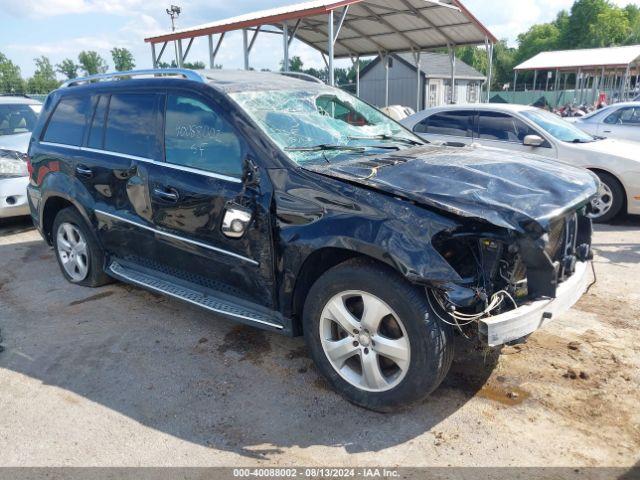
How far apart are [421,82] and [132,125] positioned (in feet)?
113

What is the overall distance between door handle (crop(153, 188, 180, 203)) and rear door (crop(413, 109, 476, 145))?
5058 mm

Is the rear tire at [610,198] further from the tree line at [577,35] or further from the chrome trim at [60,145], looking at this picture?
the tree line at [577,35]

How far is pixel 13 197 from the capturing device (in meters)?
7.19

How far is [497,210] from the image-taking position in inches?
105

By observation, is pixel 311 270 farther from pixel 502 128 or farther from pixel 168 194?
pixel 502 128

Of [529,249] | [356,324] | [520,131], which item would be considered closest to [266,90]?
[356,324]

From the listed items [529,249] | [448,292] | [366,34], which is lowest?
[448,292]

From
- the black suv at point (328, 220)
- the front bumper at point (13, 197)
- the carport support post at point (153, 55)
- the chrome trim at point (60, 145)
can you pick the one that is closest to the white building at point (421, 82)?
the carport support post at point (153, 55)

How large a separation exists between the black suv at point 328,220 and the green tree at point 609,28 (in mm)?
73169

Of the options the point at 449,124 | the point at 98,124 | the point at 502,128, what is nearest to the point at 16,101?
the point at 98,124

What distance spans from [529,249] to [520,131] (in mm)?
5530

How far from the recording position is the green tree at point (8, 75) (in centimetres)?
6181

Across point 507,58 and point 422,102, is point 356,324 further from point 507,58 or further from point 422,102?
point 507,58

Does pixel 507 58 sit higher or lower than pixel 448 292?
higher
